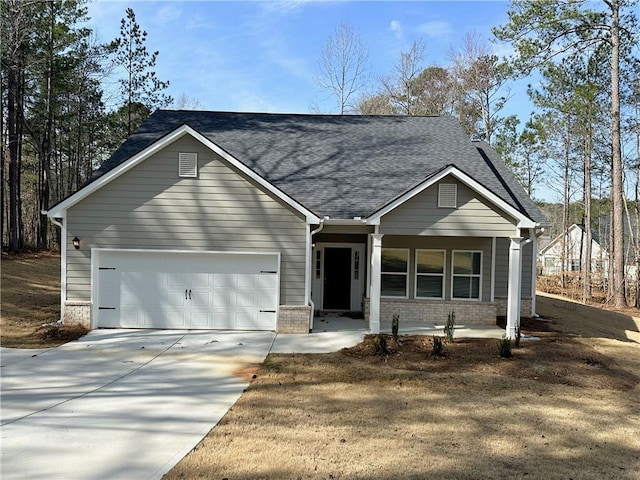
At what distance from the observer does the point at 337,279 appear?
1362cm

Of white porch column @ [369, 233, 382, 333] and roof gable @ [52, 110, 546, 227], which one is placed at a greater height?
roof gable @ [52, 110, 546, 227]

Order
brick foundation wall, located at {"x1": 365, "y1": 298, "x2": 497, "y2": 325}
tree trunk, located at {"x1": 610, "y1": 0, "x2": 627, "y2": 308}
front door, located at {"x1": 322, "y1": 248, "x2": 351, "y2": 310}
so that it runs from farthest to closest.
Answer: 1. tree trunk, located at {"x1": 610, "y1": 0, "x2": 627, "y2": 308}
2. front door, located at {"x1": 322, "y1": 248, "x2": 351, "y2": 310}
3. brick foundation wall, located at {"x1": 365, "y1": 298, "x2": 497, "y2": 325}

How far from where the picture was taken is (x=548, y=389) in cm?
739

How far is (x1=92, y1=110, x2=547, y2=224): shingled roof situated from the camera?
12.3 metres

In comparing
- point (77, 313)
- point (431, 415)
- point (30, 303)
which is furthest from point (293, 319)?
point (30, 303)

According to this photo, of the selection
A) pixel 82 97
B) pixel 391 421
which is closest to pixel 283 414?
pixel 391 421

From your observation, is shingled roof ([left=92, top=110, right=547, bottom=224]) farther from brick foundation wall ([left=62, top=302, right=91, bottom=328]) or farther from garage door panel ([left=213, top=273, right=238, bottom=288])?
brick foundation wall ([left=62, top=302, right=91, bottom=328])

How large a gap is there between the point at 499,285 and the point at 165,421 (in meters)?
10.5

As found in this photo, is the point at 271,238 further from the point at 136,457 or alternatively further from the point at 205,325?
the point at 136,457

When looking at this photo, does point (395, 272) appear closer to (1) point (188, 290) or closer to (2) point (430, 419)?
(1) point (188, 290)

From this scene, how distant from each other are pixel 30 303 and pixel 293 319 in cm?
828

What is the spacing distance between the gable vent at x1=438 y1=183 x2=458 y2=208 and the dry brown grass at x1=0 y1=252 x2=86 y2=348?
30.3 feet

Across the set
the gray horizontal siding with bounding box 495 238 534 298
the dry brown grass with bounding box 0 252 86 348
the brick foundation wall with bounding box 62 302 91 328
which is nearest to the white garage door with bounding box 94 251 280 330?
the brick foundation wall with bounding box 62 302 91 328

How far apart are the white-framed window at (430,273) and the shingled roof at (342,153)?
2.04 m
